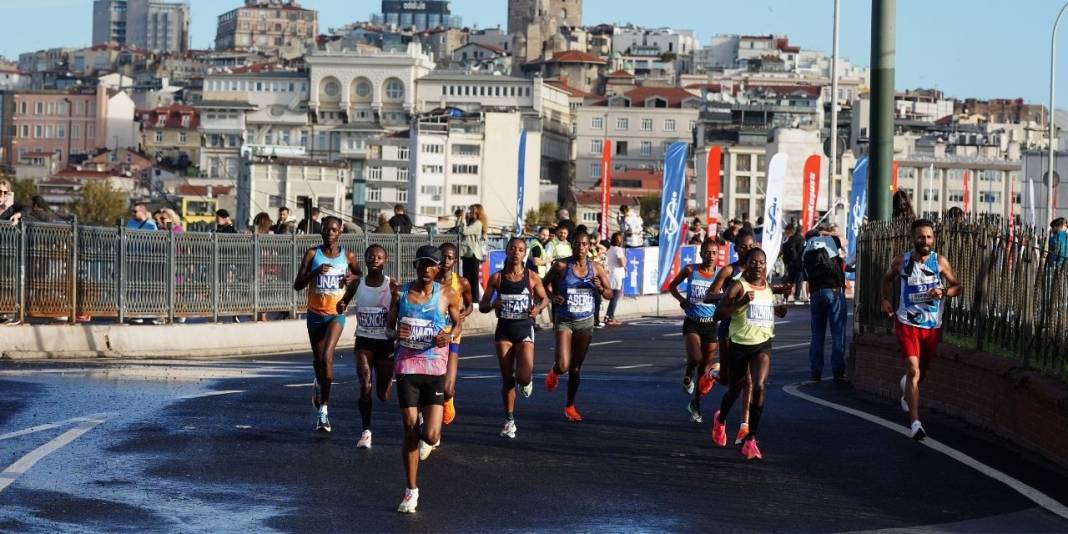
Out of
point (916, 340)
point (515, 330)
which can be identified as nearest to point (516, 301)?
point (515, 330)

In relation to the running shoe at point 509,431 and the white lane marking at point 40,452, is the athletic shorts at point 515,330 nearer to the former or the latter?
A: the running shoe at point 509,431

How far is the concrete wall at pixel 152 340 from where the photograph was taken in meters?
25.2

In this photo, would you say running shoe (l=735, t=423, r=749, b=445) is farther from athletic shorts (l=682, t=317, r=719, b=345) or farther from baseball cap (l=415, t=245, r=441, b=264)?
athletic shorts (l=682, t=317, r=719, b=345)

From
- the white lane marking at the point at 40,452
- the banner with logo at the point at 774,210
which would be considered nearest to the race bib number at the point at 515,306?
the white lane marking at the point at 40,452

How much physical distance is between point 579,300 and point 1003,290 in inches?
140

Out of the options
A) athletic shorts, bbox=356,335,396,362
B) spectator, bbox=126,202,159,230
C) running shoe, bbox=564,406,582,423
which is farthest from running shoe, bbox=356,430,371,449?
spectator, bbox=126,202,159,230

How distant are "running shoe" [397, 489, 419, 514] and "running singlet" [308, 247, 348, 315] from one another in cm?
490

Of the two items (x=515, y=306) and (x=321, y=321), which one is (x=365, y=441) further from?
(x=515, y=306)

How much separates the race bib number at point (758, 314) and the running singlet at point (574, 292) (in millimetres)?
2449

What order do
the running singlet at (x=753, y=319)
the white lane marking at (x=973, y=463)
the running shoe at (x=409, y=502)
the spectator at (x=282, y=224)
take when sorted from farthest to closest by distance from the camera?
the spectator at (x=282, y=224) < the running singlet at (x=753, y=319) < the white lane marking at (x=973, y=463) < the running shoe at (x=409, y=502)

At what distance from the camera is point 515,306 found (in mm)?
16641

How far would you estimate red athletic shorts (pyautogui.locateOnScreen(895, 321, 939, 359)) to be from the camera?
15977 mm

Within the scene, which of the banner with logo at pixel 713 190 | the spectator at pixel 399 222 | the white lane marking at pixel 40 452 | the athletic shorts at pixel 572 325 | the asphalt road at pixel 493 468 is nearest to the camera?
the asphalt road at pixel 493 468

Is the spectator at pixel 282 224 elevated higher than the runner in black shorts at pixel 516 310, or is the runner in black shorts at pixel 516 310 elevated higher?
the spectator at pixel 282 224
